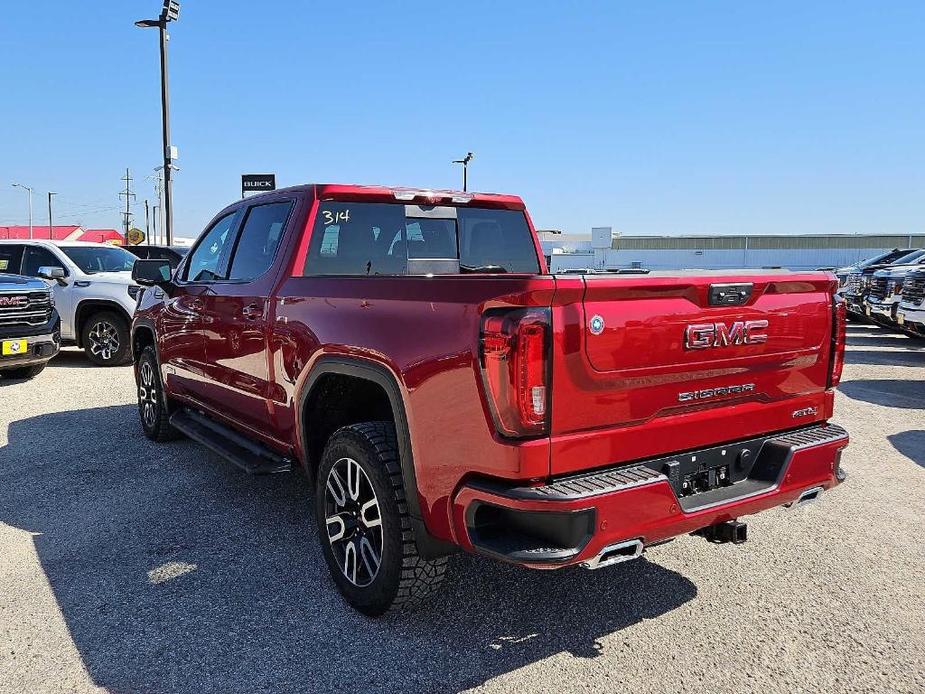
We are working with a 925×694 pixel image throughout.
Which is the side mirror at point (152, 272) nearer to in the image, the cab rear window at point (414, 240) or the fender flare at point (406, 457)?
the cab rear window at point (414, 240)

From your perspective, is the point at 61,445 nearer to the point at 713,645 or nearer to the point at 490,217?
the point at 490,217

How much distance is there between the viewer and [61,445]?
6211 millimetres

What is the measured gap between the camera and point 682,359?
273 centimetres

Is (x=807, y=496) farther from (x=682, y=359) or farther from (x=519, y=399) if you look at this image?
(x=519, y=399)

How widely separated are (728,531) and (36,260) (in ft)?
38.0

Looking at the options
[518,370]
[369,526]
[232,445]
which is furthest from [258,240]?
[518,370]

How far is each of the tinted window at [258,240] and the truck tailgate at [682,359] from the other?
228 cm

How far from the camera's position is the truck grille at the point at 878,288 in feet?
42.9

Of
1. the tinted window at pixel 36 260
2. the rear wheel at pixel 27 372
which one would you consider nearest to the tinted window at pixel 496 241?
the rear wheel at pixel 27 372

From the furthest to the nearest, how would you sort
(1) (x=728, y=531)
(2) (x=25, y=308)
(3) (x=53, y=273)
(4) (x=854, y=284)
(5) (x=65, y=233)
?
1. (5) (x=65, y=233)
2. (4) (x=854, y=284)
3. (3) (x=53, y=273)
4. (2) (x=25, y=308)
5. (1) (x=728, y=531)

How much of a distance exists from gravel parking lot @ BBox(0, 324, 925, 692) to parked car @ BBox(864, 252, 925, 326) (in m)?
8.16

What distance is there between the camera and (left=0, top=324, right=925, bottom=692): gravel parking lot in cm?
280

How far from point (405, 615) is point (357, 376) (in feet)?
3.58

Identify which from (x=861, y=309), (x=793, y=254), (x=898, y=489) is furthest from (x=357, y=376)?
(x=793, y=254)
